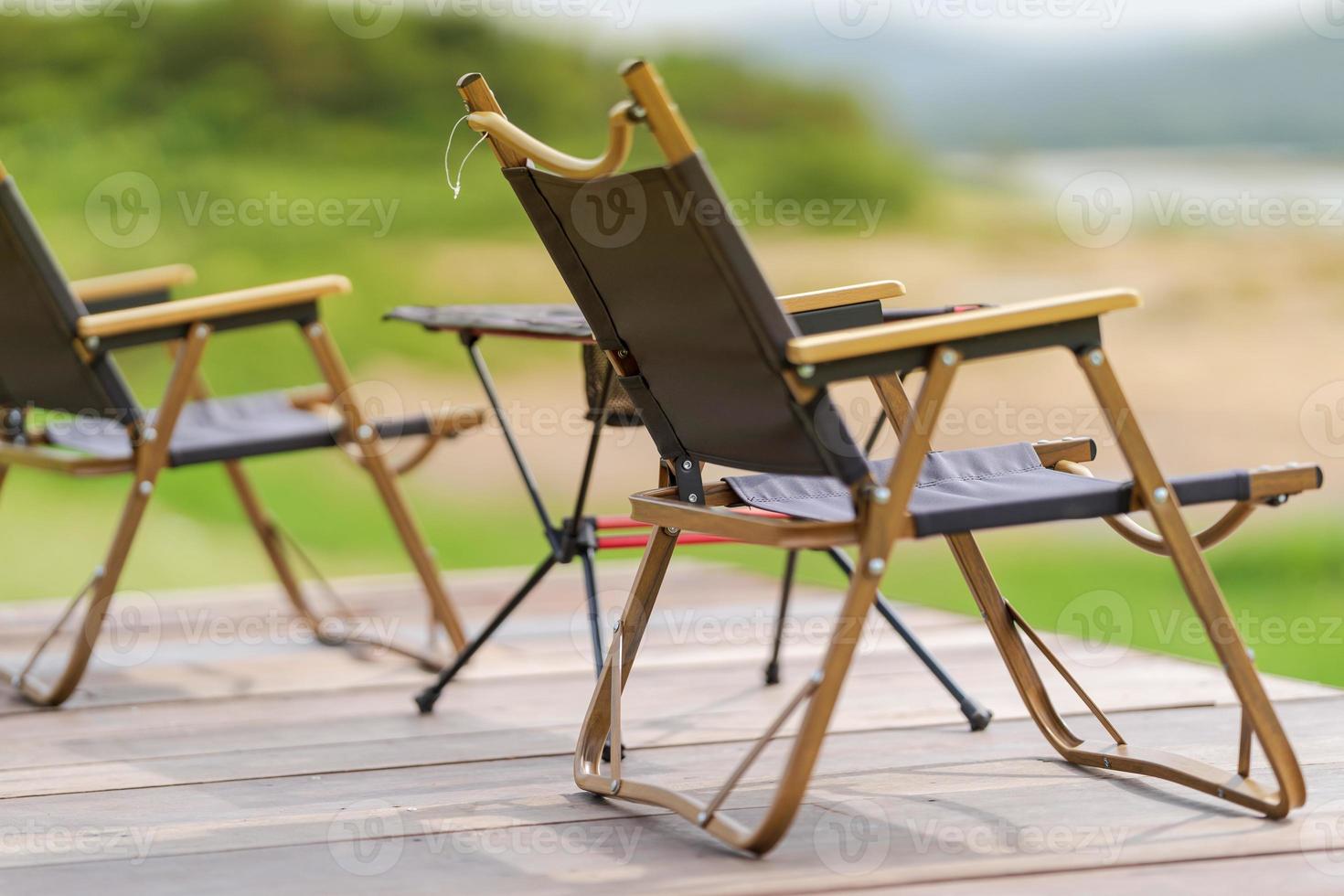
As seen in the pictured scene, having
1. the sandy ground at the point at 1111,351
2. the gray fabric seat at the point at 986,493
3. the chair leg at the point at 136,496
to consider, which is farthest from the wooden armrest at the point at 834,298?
the sandy ground at the point at 1111,351

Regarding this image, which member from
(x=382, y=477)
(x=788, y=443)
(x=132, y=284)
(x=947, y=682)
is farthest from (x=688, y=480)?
(x=132, y=284)

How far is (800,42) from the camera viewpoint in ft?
40.7

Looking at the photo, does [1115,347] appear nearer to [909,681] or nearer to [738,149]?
[738,149]

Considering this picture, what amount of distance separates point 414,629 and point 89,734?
40.8 inches

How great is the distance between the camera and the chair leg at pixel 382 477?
302 centimetres

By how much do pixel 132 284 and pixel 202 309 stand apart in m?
0.85

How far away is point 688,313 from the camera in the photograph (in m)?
1.91

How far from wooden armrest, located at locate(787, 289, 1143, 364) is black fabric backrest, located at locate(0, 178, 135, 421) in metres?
1.62

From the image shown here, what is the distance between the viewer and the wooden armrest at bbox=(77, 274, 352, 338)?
282 cm

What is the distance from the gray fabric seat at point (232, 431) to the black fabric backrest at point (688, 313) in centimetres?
107

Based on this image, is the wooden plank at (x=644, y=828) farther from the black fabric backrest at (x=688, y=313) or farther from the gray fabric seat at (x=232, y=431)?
the gray fabric seat at (x=232, y=431)

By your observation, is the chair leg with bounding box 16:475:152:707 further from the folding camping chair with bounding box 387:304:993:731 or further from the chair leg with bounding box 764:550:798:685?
the chair leg with bounding box 764:550:798:685

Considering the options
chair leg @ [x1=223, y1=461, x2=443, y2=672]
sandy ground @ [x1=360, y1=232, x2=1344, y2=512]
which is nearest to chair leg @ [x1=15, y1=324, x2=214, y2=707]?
chair leg @ [x1=223, y1=461, x2=443, y2=672]

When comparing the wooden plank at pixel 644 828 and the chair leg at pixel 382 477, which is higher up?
the chair leg at pixel 382 477
